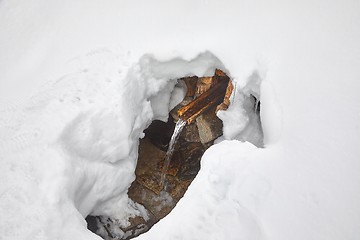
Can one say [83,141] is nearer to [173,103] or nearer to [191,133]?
[173,103]

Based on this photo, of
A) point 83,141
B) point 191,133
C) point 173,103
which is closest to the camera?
point 83,141

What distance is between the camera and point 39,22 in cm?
359

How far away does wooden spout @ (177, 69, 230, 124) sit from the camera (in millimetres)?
3549

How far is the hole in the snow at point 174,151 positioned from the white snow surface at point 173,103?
234mm

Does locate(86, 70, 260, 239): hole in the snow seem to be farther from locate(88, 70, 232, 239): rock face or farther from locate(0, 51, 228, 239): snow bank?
locate(0, 51, 228, 239): snow bank

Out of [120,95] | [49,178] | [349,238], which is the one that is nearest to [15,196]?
[49,178]

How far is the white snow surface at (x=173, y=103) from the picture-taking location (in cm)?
208

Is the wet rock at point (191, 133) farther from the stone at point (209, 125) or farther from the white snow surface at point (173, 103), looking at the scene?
the white snow surface at point (173, 103)

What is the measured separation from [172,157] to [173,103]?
75 centimetres

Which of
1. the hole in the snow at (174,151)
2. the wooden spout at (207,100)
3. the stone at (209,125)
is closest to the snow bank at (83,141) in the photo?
the hole in the snow at (174,151)

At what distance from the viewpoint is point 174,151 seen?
4.09m

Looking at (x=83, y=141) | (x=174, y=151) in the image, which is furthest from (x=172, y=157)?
(x=83, y=141)

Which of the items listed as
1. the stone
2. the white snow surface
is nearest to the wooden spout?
the stone

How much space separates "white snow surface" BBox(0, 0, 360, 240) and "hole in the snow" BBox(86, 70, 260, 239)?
234 mm
